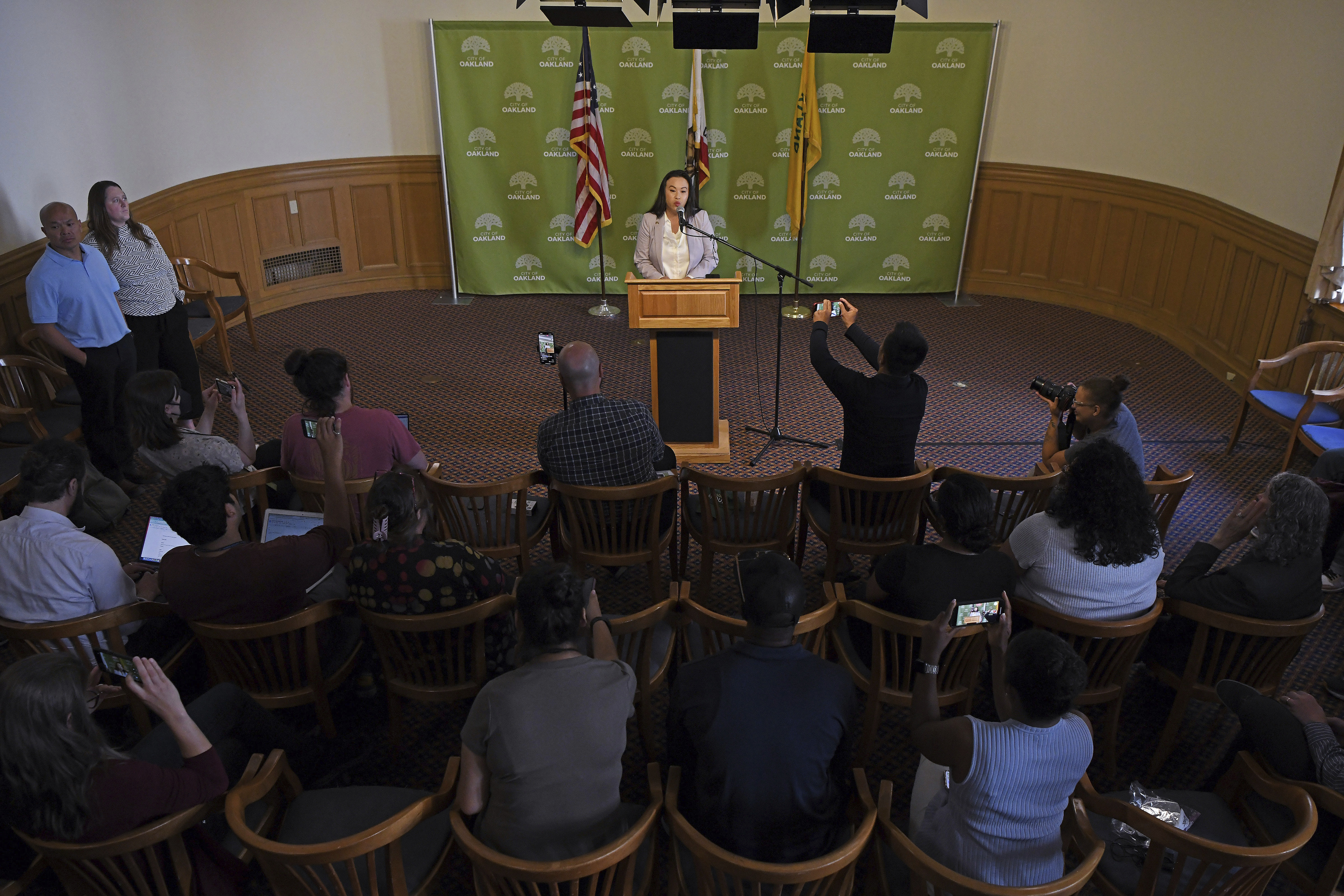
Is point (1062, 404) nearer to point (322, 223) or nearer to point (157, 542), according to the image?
point (157, 542)

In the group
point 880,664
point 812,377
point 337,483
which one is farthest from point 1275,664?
point 812,377

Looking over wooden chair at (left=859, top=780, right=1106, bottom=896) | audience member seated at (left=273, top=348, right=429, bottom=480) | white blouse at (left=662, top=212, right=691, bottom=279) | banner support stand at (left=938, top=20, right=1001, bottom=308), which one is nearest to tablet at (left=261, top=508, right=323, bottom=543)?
audience member seated at (left=273, top=348, right=429, bottom=480)

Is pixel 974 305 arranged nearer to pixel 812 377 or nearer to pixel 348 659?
pixel 812 377

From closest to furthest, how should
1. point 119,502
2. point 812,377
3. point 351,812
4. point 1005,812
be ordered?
point 1005,812 → point 351,812 → point 119,502 → point 812,377

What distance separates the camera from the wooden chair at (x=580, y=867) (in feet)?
6.10

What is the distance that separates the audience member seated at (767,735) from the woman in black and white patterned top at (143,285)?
3573 mm

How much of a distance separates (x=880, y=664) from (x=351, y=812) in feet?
5.11

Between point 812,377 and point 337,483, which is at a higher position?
point 337,483

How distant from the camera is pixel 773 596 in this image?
6.90 feet

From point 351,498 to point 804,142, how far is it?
19.1 ft

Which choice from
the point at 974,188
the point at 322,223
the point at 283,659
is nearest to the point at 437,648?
the point at 283,659

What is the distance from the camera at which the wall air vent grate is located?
7.86m

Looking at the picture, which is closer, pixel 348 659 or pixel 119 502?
pixel 348 659

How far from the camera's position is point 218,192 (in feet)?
23.6
